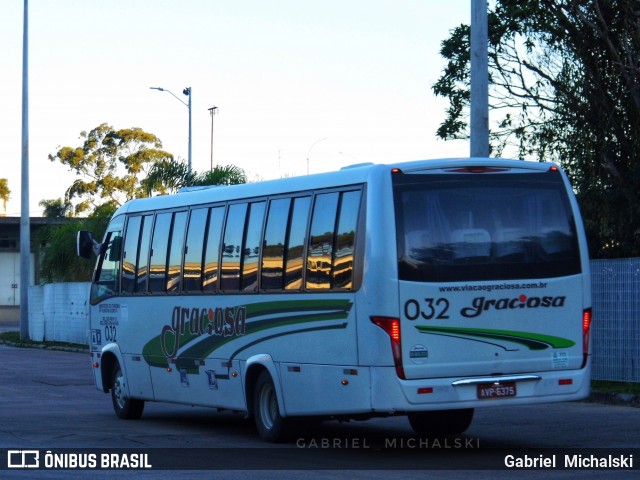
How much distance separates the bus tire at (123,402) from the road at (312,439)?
0.19 m

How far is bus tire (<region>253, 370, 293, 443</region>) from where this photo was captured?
1408 cm

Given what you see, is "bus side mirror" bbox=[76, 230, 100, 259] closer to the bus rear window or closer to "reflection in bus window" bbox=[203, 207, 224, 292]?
"reflection in bus window" bbox=[203, 207, 224, 292]

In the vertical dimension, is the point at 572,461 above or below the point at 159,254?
below

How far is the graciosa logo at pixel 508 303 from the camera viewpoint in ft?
40.7

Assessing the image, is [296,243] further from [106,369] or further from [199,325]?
[106,369]

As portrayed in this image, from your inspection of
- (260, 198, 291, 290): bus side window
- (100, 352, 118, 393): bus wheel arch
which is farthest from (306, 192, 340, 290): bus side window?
(100, 352, 118, 393): bus wheel arch

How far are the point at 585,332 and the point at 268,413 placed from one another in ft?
11.7

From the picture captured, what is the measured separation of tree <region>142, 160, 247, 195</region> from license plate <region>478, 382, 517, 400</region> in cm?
2511

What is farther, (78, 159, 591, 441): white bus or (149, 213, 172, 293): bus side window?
(149, 213, 172, 293): bus side window

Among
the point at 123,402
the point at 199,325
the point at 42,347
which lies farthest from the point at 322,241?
the point at 42,347

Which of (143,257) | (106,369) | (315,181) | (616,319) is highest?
(315,181)

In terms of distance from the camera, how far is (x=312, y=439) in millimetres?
14617

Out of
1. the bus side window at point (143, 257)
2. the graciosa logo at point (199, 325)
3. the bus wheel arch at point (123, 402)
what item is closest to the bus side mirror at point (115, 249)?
the bus side window at point (143, 257)

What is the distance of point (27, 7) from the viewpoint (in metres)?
45.1
